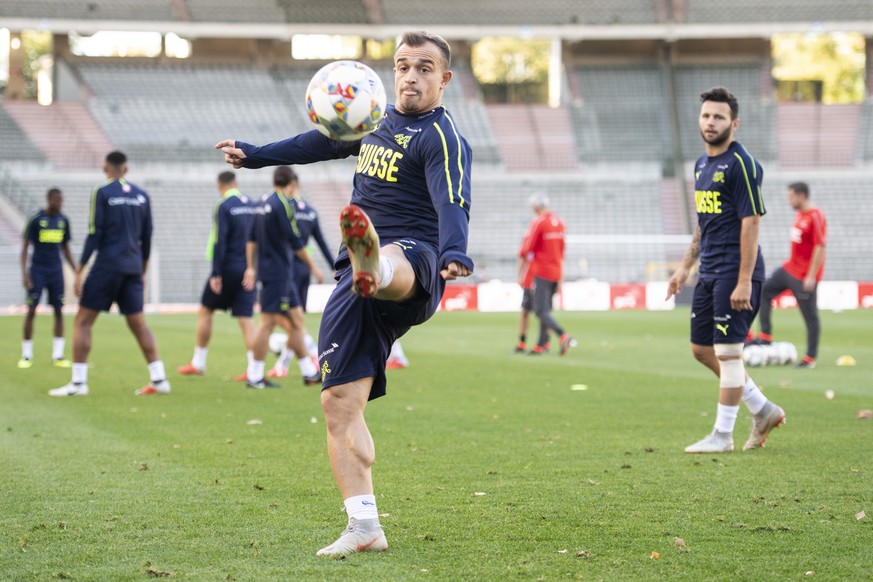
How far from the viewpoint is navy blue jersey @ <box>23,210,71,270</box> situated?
48.0 ft

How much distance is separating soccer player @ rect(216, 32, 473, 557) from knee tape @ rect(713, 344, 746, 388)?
121 inches

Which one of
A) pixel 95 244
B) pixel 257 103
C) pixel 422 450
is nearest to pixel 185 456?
pixel 422 450

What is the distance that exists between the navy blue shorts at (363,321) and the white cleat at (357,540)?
0.56m

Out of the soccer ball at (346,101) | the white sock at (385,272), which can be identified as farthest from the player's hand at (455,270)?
the soccer ball at (346,101)

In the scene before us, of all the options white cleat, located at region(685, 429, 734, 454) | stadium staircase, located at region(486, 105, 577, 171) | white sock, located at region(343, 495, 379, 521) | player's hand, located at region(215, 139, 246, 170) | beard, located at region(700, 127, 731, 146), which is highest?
stadium staircase, located at region(486, 105, 577, 171)

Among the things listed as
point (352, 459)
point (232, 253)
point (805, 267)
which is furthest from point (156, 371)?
point (805, 267)

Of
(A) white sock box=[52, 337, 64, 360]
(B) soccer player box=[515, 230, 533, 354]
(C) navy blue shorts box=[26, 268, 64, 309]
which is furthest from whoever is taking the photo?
(B) soccer player box=[515, 230, 533, 354]

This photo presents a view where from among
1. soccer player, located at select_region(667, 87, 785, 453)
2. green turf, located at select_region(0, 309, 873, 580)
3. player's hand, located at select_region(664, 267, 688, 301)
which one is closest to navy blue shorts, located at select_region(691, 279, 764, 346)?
soccer player, located at select_region(667, 87, 785, 453)

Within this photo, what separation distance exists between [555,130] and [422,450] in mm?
36939

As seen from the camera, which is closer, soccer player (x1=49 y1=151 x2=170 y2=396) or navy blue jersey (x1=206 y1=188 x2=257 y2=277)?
soccer player (x1=49 y1=151 x2=170 y2=396)

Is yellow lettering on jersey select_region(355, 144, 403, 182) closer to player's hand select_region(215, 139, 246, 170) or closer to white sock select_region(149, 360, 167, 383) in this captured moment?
player's hand select_region(215, 139, 246, 170)

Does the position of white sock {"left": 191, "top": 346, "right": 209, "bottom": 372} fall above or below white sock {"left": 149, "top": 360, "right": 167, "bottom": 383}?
below

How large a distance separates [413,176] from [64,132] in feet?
126

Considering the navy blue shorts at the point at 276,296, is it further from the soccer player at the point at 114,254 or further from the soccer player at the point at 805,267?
the soccer player at the point at 805,267
